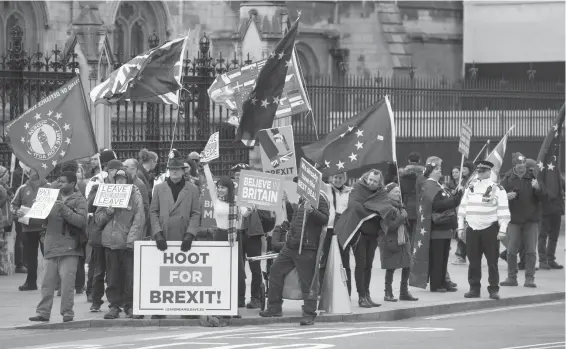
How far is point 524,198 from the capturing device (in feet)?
71.9

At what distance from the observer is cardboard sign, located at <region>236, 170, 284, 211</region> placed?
57.8 ft

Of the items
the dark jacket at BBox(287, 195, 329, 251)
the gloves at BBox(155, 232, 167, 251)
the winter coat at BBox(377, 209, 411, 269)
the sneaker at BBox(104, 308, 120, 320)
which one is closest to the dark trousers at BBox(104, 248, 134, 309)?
the sneaker at BBox(104, 308, 120, 320)

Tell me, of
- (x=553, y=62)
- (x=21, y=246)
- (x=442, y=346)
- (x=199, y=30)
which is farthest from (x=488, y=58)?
(x=442, y=346)

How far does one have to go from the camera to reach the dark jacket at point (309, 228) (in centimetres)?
1745

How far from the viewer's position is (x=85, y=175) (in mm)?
21953

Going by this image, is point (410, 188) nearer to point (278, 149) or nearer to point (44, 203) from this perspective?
point (278, 149)

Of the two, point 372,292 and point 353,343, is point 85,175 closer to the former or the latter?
point 372,292

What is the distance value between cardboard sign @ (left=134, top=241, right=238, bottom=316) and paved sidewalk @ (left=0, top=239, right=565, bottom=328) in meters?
0.27

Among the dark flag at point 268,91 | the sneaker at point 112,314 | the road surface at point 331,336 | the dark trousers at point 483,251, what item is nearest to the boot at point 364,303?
the road surface at point 331,336

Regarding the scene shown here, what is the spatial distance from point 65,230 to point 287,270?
2.51 metres

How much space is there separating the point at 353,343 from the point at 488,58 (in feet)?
105

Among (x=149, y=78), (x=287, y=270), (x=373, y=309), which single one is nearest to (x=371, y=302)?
(x=373, y=309)

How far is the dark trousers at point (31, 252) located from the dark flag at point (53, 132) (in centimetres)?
183

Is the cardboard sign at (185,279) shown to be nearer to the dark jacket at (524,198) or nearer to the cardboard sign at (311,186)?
the cardboard sign at (311,186)
